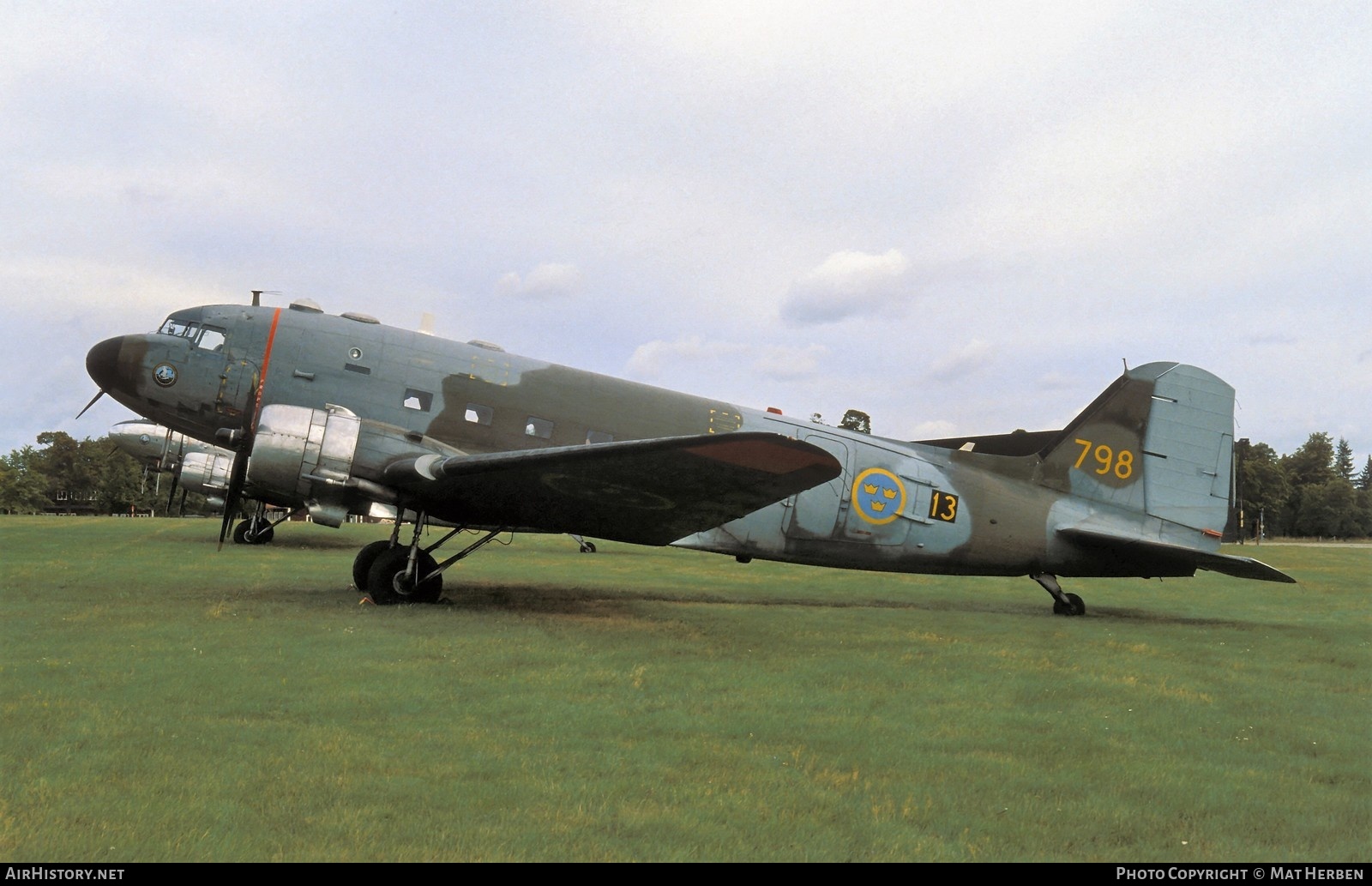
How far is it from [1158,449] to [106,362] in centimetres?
1702

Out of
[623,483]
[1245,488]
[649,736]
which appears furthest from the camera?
[1245,488]

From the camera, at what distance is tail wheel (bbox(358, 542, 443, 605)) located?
11336mm

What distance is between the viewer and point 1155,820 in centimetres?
416

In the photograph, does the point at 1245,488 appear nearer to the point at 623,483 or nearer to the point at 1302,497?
the point at 1302,497

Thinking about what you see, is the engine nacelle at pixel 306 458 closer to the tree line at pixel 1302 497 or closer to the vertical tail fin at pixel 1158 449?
the vertical tail fin at pixel 1158 449

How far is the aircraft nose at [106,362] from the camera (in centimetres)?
1220

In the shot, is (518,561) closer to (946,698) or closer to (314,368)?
(314,368)

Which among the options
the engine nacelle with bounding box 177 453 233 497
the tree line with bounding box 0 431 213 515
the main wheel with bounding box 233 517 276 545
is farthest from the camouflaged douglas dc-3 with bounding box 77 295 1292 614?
the tree line with bounding box 0 431 213 515

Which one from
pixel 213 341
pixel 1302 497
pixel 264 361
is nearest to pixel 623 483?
pixel 264 361

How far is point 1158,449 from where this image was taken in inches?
564

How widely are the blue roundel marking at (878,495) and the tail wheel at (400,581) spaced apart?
262 inches

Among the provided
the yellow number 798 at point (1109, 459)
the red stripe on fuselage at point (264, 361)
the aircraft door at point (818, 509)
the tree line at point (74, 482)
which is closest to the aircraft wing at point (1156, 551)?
the yellow number 798 at point (1109, 459)

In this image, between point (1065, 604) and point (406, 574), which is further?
point (1065, 604)
